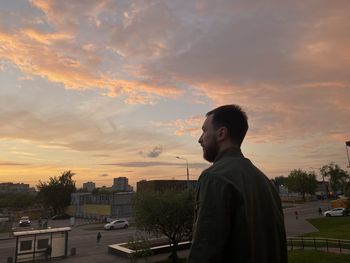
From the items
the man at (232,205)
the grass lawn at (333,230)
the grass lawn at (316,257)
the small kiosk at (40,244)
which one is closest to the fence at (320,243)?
the grass lawn at (316,257)

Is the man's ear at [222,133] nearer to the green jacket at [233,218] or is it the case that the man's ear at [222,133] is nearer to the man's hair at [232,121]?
the man's hair at [232,121]

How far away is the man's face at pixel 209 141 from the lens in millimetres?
2330

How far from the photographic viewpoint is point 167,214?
2405cm

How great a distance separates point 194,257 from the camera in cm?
181

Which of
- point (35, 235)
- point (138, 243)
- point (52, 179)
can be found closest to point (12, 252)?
point (35, 235)

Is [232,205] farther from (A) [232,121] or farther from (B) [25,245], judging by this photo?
(B) [25,245]

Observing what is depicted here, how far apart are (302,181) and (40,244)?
80.0m

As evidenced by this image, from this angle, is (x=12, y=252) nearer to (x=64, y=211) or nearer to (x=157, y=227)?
(x=157, y=227)

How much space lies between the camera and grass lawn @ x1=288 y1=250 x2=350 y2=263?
806 inches

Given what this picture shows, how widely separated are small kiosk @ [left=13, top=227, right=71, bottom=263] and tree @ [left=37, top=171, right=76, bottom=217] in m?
59.3

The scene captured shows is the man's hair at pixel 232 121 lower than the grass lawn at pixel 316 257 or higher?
higher

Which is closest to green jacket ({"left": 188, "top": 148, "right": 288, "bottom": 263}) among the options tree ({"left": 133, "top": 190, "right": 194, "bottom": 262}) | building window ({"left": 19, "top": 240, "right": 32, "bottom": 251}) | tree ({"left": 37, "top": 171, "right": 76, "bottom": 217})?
tree ({"left": 133, "top": 190, "right": 194, "bottom": 262})

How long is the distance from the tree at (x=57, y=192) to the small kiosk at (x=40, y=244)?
59316mm

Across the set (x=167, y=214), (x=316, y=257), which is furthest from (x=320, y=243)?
(x=167, y=214)
